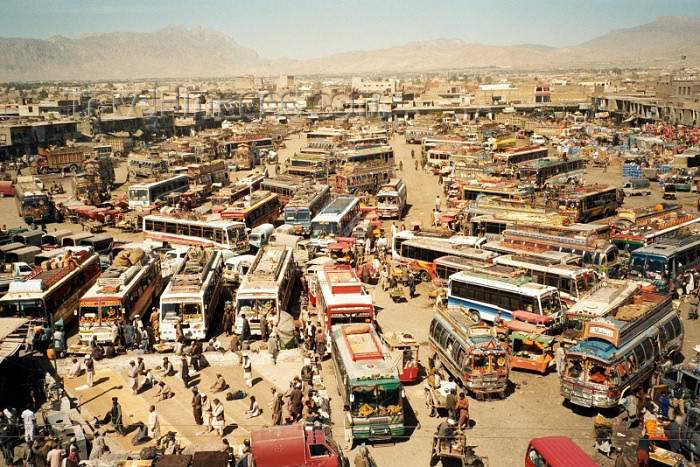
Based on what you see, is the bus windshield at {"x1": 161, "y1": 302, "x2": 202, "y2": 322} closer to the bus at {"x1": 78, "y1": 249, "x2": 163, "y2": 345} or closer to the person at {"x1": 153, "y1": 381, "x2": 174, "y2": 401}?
the bus at {"x1": 78, "y1": 249, "x2": 163, "y2": 345}

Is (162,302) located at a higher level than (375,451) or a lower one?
higher

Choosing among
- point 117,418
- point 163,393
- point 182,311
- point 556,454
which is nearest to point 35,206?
point 182,311

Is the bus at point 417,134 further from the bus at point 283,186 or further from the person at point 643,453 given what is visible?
the person at point 643,453

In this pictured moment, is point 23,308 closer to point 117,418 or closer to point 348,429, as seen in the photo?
point 117,418

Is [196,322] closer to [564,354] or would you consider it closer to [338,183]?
[564,354]

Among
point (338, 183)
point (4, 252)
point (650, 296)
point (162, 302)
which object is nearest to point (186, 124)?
point (338, 183)

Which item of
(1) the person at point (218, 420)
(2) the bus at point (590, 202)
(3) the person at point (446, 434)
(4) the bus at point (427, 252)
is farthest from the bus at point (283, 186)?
(3) the person at point (446, 434)
